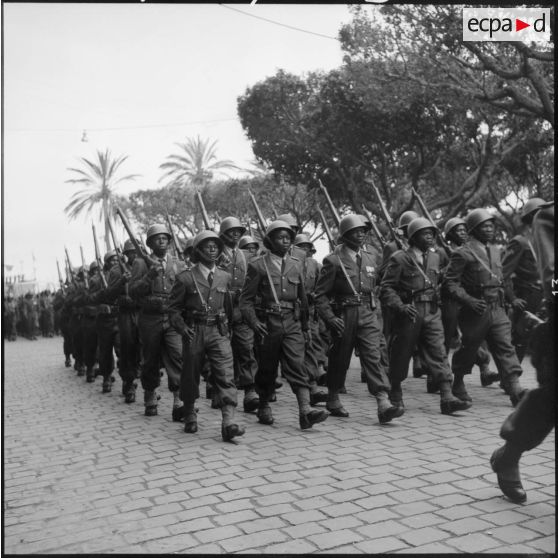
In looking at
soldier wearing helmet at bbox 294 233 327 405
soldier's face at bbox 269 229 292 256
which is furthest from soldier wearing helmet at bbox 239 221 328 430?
soldier wearing helmet at bbox 294 233 327 405

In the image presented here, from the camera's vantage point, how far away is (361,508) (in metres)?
4.21

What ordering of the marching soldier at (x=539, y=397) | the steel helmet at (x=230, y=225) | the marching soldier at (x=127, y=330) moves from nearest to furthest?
the marching soldier at (x=539, y=397), the steel helmet at (x=230, y=225), the marching soldier at (x=127, y=330)

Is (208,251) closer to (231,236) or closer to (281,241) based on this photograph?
(281,241)

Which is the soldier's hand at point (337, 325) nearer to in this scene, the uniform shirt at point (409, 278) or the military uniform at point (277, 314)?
the military uniform at point (277, 314)

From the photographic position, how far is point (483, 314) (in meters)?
7.20

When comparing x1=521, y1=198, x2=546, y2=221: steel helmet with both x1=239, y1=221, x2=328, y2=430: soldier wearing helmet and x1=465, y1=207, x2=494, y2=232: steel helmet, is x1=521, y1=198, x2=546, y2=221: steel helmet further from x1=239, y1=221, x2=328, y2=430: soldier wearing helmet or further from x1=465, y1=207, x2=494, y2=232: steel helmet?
x1=239, y1=221, x2=328, y2=430: soldier wearing helmet

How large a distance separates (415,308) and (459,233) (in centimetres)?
174

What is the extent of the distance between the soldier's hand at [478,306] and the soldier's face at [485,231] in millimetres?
757

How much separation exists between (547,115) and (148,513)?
29.3 ft

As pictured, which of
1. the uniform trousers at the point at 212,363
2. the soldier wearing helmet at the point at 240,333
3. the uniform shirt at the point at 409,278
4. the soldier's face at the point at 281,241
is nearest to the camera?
the uniform trousers at the point at 212,363

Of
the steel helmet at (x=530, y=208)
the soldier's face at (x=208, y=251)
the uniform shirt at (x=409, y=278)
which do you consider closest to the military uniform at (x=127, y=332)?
the soldier's face at (x=208, y=251)

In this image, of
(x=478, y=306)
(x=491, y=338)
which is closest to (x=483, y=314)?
(x=478, y=306)

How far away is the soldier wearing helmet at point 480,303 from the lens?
7180 millimetres

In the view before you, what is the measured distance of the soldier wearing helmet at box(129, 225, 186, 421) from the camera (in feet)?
25.2
